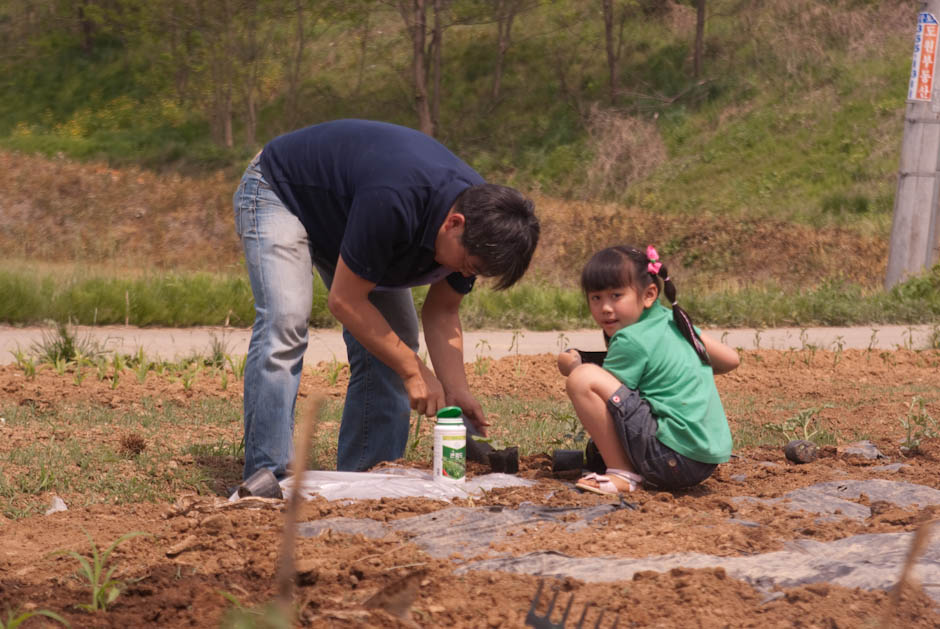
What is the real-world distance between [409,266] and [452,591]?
171 cm

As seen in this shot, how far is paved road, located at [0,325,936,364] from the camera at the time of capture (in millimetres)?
8586

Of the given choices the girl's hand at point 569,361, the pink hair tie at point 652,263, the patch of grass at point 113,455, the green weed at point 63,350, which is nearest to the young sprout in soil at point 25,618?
the patch of grass at point 113,455

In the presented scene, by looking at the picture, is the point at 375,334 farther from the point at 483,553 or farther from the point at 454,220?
the point at 483,553

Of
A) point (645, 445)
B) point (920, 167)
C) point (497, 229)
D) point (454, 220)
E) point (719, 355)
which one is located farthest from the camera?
point (920, 167)

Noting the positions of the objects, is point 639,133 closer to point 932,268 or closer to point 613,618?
point 932,268

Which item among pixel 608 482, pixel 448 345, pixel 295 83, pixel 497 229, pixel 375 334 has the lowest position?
pixel 608 482

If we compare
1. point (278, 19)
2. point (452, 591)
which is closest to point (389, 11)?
point (278, 19)

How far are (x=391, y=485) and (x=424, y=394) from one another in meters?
0.41

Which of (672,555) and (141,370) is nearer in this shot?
(672,555)

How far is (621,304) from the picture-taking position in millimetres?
3957

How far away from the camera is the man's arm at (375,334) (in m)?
3.74

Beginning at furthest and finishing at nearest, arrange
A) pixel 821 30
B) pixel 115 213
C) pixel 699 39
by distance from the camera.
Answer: pixel 699 39 → pixel 821 30 → pixel 115 213

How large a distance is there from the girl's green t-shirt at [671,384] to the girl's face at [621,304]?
0.19 ft

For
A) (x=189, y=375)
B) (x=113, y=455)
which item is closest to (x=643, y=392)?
(x=113, y=455)
